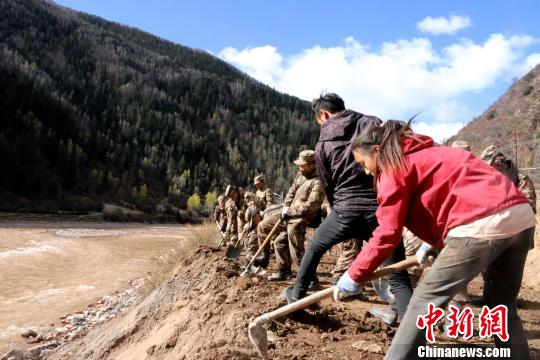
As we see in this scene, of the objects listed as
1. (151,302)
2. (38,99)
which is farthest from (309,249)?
(38,99)

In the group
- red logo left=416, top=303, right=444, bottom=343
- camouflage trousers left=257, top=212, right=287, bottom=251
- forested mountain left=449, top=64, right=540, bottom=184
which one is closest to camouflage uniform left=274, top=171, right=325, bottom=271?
camouflage trousers left=257, top=212, right=287, bottom=251

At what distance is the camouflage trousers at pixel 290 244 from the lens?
5.51 meters

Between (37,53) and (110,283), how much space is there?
75615mm

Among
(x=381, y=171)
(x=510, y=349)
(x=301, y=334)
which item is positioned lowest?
(x=301, y=334)

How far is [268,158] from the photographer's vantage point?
85.8 meters

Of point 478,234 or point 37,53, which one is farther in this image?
point 37,53

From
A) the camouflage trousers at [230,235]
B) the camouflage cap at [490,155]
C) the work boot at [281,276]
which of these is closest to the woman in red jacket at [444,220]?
the camouflage cap at [490,155]

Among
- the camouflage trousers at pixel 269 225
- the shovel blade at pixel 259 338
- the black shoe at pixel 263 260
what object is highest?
the camouflage trousers at pixel 269 225

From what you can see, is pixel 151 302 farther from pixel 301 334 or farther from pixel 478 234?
pixel 478 234

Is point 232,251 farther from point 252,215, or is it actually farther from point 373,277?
point 373,277

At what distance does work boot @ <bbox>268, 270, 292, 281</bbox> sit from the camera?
5.80 metres

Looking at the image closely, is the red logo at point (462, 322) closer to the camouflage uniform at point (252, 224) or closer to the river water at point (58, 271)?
the camouflage uniform at point (252, 224)

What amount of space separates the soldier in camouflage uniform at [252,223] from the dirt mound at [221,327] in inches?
33.6

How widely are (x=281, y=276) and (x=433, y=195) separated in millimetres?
3697
